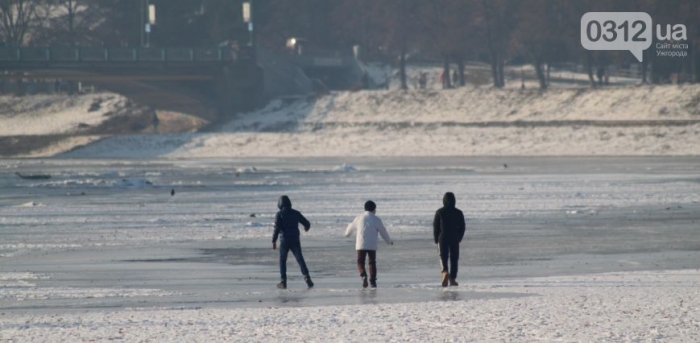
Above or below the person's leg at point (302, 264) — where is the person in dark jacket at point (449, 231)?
above

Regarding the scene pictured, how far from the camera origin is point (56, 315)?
15258mm

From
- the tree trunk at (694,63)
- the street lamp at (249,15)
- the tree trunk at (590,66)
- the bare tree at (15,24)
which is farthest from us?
the bare tree at (15,24)

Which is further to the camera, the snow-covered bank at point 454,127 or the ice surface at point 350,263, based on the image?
the snow-covered bank at point 454,127

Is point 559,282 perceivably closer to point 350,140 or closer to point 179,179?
point 179,179

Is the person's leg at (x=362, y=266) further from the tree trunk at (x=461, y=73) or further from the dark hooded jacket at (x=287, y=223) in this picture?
the tree trunk at (x=461, y=73)

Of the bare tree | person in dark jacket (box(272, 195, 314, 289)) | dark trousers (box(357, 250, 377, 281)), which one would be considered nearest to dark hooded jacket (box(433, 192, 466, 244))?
dark trousers (box(357, 250, 377, 281))

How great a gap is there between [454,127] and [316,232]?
49855mm

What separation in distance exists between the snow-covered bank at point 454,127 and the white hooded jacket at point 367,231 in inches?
1791

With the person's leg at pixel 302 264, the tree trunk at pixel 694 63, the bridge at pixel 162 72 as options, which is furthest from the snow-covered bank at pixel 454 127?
the person's leg at pixel 302 264

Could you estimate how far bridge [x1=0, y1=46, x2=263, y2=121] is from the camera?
266ft

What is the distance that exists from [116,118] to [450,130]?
2819 centimetres

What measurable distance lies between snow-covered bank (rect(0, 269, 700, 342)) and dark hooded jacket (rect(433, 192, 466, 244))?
1.73 metres

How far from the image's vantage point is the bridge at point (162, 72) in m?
81.1

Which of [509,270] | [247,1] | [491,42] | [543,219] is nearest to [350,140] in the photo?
[491,42]
